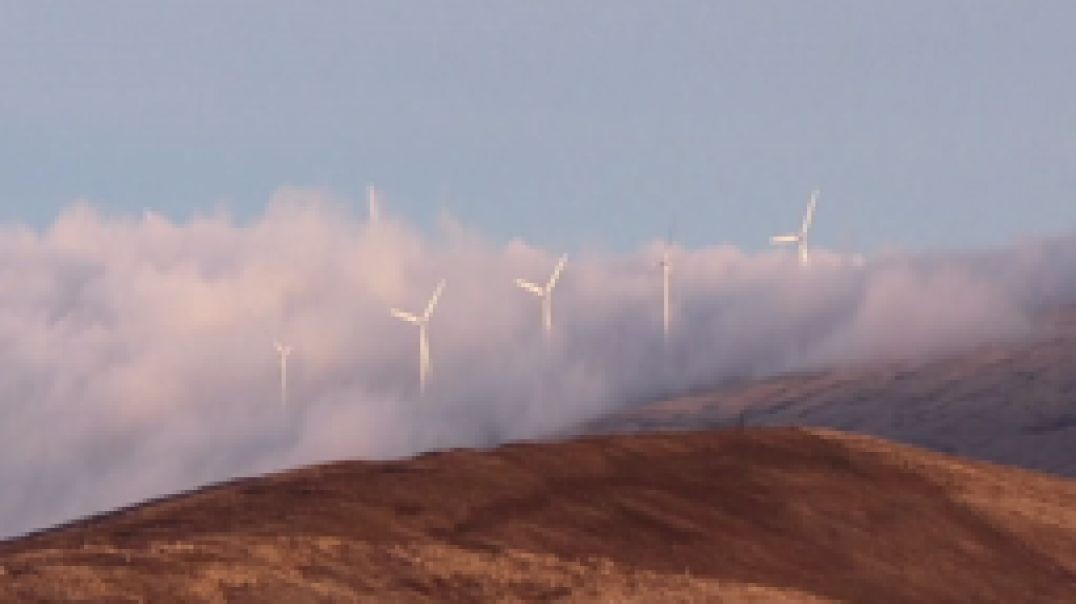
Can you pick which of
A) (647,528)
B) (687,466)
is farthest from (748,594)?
(687,466)

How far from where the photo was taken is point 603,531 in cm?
5603

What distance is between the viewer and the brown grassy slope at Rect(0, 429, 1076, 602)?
45.3 meters

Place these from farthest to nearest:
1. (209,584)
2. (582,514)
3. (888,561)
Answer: (888,561) → (582,514) → (209,584)

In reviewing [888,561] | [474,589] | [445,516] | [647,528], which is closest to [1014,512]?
[888,561]

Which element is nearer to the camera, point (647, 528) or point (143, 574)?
point (143, 574)

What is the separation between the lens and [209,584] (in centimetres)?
4294

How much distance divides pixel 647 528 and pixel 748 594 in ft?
16.0

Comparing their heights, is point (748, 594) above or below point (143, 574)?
below

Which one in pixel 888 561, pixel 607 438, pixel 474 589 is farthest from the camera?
pixel 607 438

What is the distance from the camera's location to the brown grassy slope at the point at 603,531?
4528cm

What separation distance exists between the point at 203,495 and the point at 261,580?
14010 mm

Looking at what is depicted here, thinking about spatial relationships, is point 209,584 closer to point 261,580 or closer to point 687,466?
point 261,580

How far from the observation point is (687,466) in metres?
67.0

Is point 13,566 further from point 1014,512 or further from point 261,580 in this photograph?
point 1014,512
